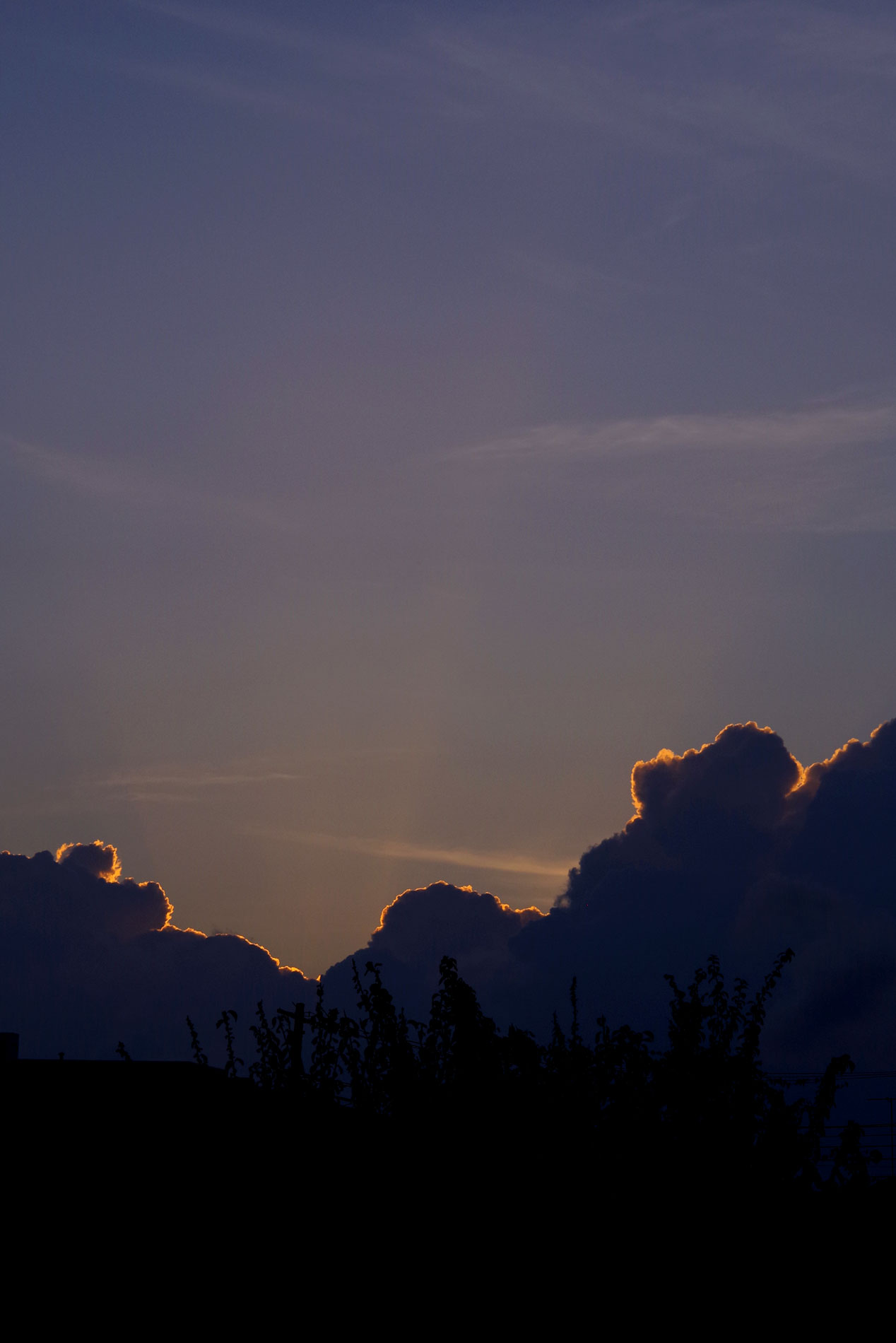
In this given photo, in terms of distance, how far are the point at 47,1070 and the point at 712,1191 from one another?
15036 mm

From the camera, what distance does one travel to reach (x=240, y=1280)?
1541 centimetres

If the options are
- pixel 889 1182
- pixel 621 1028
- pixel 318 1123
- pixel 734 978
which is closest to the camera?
pixel 318 1123

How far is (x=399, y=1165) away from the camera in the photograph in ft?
47.9

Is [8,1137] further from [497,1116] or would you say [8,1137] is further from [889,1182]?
[889,1182]

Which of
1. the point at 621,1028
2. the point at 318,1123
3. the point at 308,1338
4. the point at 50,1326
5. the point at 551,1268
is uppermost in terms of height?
the point at 621,1028

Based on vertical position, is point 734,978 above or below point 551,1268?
above

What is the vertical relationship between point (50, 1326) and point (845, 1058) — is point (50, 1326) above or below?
below

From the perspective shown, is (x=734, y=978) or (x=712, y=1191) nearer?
(x=712, y=1191)

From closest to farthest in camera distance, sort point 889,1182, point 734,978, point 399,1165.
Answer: point 399,1165 < point 734,978 < point 889,1182

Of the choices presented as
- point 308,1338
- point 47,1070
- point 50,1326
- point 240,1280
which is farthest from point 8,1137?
point 308,1338

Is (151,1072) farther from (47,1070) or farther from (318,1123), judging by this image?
(318,1123)

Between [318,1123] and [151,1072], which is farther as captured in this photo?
[151,1072]

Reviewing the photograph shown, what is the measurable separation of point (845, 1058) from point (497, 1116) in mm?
5680

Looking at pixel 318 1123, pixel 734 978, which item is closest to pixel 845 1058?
pixel 734 978
